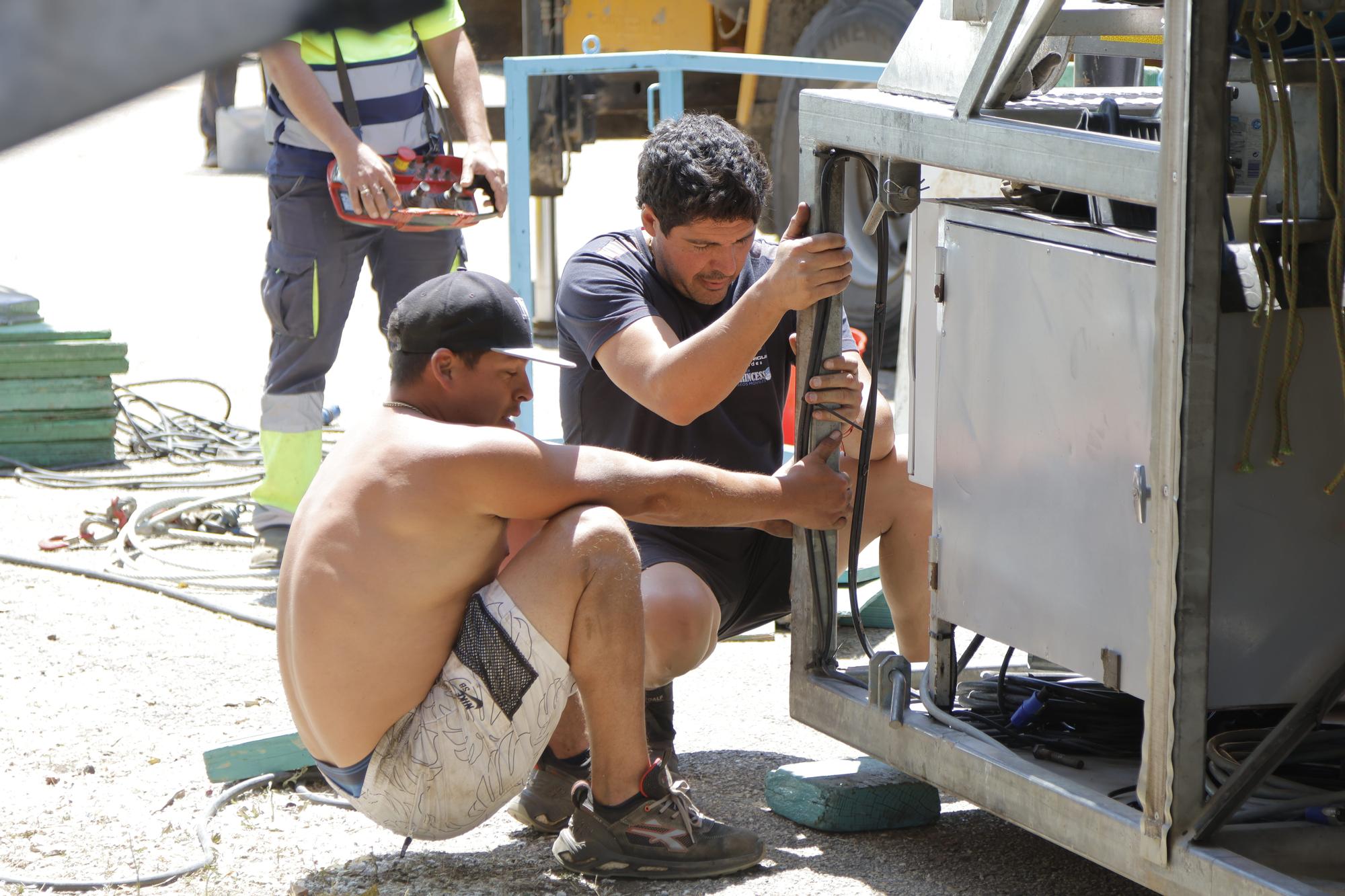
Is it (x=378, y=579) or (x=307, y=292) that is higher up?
(x=307, y=292)

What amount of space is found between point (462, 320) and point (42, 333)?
3802 millimetres

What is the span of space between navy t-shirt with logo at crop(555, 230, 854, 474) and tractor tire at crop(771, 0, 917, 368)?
12.9ft

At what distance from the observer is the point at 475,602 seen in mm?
2586

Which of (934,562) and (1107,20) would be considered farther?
(1107,20)

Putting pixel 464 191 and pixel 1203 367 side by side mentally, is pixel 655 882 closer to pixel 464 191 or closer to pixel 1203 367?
pixel 1203 367

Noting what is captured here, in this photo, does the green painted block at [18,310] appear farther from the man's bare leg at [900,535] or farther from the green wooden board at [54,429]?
the man's bare leg at [900,535]

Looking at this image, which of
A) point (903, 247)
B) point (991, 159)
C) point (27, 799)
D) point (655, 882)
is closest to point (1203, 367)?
point (991, 159)

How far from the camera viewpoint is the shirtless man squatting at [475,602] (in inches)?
98.5

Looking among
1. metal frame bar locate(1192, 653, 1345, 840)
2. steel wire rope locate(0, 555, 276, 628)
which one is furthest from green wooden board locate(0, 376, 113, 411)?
metal frame bar locate(1192, 653, 1345, 840)

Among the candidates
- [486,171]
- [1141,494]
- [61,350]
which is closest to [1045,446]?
[1141,494]

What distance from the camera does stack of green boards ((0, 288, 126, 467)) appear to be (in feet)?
18.9

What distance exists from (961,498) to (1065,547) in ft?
0.93

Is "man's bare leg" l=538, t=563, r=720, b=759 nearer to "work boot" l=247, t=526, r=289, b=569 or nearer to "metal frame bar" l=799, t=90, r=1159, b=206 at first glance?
"metal frame bar" l=799, t=90, r=1159, b=206

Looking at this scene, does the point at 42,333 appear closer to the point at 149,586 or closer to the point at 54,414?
the point at 54,414
